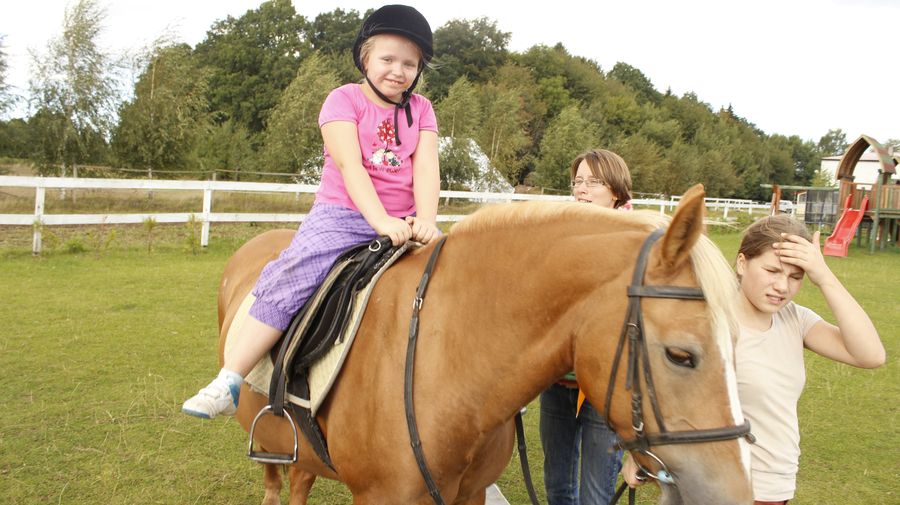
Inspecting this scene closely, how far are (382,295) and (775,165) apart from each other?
329 ft

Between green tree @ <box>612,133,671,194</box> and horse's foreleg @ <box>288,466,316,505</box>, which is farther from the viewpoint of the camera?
green tree @ <box>612,133,671,194</box>

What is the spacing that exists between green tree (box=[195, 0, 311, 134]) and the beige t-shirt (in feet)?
158

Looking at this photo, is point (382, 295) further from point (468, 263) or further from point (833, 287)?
point (833, 287)

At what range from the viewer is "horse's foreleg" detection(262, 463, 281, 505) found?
3543 millimetres

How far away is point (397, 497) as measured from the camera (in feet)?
6.67

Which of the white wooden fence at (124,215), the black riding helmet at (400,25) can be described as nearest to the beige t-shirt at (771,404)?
the black riding helmet at (400,25)

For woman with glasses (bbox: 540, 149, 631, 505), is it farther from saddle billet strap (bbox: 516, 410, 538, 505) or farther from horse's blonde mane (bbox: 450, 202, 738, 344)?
horse's blonde mane (bbox: 450, 202, 738, 344)

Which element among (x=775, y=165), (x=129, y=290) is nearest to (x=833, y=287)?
(x=129, y=290)

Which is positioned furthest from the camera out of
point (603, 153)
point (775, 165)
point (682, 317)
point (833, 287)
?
point (775, 165)

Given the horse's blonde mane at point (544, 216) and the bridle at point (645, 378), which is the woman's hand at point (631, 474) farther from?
the horse's blonde mane at point (544, 216)

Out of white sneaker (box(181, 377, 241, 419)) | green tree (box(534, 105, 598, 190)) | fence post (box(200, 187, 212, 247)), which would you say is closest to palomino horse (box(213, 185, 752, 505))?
white sneaker (box(181, 377, 241, 419))

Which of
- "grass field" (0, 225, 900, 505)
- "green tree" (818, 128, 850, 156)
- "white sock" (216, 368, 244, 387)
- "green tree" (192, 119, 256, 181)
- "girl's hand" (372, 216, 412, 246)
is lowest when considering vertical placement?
"grass field" (0, 225, 900, 505)

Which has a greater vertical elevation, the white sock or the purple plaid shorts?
the purple plaid shorts

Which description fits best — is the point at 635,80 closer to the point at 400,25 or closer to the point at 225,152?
the point at 225,152
